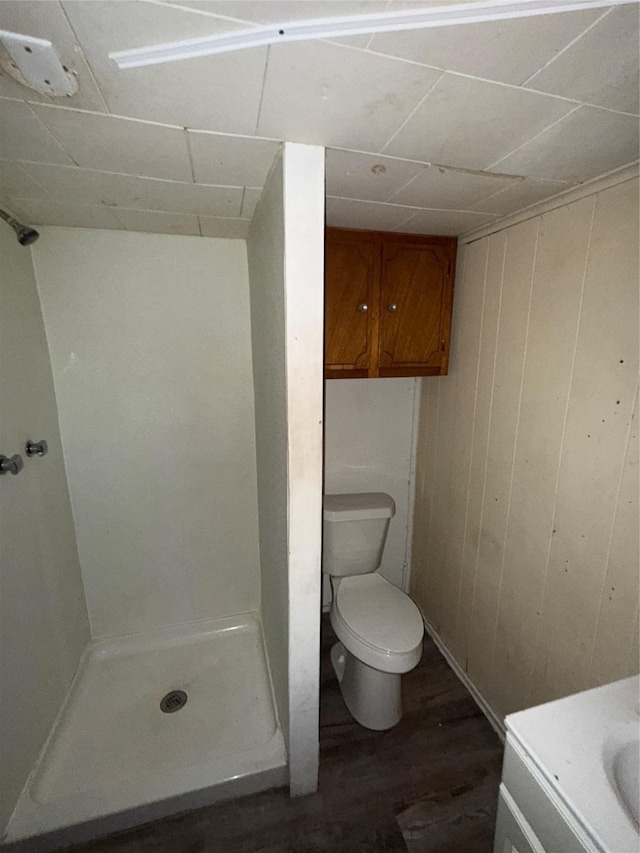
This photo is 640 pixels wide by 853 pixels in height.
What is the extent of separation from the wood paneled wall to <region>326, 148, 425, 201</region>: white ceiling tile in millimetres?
552

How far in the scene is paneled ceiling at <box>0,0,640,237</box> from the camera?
56cm

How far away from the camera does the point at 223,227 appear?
1.54 meters

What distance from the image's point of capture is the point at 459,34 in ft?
1.86

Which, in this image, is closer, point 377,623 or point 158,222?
point 158,222

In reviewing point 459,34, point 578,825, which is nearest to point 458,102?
point 459,34

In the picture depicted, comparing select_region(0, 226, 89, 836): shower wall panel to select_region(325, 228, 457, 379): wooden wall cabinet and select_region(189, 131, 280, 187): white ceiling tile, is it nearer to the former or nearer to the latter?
select_region(189, 131, 280, 187): white ceiling tile

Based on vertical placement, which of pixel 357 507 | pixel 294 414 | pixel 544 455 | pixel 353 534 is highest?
pixel 294 414

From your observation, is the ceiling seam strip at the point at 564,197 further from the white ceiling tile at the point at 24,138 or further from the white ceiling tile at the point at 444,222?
the white ceiling tile at the point at 24,138

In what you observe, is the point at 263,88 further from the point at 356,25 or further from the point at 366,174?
the point at 366,174

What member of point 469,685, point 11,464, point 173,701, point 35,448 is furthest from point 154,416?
point 469,685

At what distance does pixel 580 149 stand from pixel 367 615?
1761 millimetres

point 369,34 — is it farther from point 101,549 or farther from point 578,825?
point 101,549

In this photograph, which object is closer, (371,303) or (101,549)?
(371,303)

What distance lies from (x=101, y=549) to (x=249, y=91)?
1922 mm
